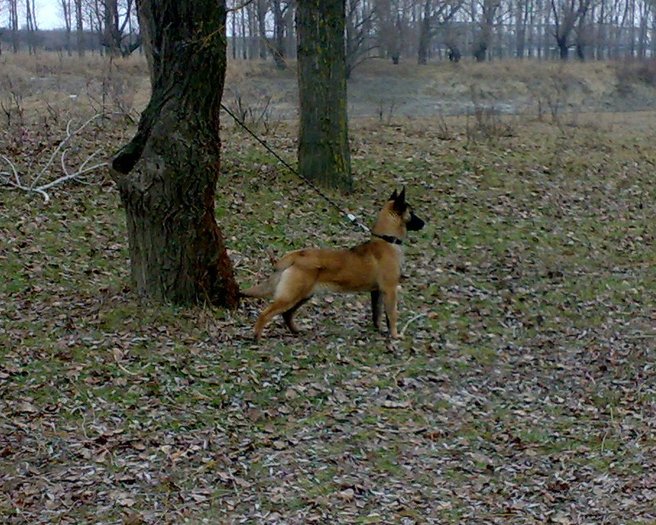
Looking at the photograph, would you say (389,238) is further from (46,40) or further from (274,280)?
(46,40)

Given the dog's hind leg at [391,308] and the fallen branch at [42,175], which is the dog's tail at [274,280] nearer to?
the dog's hind leg at [391,308]

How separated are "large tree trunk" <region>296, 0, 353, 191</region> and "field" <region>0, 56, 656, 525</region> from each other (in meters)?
0.58

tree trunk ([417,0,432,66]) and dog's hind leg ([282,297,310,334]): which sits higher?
tree trunk ([417,0,432,66])

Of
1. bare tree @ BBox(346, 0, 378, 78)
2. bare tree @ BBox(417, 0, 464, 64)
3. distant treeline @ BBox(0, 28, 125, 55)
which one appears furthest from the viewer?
distant treeline @ BBox(0, 28, 125, 55)

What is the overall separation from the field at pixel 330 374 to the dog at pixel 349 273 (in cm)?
32

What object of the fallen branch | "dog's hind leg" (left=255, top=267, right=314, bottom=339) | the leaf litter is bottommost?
the leaf litter

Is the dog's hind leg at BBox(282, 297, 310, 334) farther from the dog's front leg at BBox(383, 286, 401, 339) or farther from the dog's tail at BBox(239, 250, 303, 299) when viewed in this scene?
the dog's front leg at BBox(383, 286, 401, 339)

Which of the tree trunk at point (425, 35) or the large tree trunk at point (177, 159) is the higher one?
the tree trunk at point (425, 35)

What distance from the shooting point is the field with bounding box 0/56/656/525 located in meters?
5.95

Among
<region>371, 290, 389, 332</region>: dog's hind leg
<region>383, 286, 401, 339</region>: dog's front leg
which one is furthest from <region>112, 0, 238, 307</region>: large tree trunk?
<region>383, 286, 401, 339</region>: dog's front leg

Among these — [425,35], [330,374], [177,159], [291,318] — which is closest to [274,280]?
[291,318]

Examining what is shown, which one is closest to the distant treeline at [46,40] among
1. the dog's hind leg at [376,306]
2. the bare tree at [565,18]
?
the bare tree at [565,18]

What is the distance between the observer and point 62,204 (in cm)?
1185

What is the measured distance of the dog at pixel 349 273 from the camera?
8.34 meters
